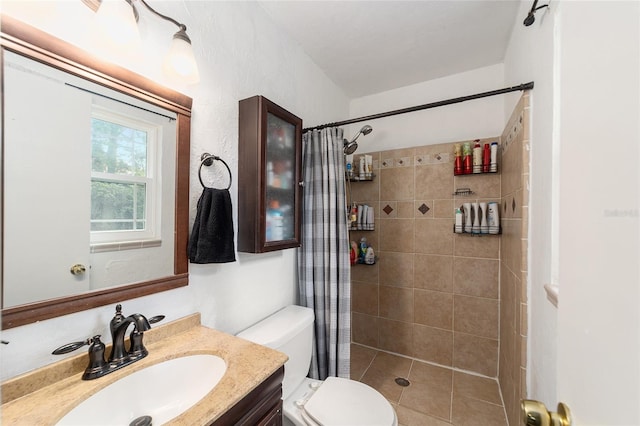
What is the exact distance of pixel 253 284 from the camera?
142 cm

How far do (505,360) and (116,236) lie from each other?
2369 mm

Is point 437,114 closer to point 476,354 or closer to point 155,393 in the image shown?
point 476,354

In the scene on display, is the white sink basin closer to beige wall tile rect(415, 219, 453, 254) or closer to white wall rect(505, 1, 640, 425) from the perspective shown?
white wall rect(505, 1, 640, 425)

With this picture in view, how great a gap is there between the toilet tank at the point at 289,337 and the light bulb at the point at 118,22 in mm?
1277

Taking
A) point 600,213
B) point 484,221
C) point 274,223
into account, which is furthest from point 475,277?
point 600,213

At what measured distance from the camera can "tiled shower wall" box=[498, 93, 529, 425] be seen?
4.24ft

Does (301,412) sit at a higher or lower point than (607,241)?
lower

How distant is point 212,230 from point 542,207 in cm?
145

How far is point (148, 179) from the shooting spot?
0.96 m

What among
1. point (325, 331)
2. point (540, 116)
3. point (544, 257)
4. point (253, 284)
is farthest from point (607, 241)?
point (325, 331)

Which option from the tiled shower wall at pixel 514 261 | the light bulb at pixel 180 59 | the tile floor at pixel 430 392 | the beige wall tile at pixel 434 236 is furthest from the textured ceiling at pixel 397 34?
the tile floor at pixel 430 392

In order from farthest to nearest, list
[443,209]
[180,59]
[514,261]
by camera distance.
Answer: [443,209] < [514,261] < [180,59]

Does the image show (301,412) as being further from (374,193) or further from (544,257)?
(374,193)

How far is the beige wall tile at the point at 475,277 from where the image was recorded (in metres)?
1.99
